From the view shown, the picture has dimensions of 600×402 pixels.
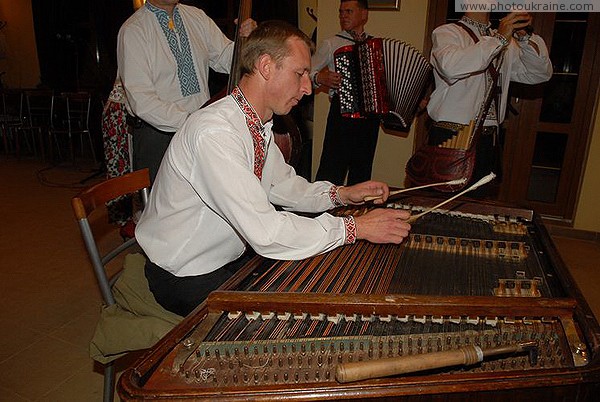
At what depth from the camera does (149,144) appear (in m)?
2.42

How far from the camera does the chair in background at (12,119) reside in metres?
6.20

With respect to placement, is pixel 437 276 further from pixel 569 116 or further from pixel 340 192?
pixel 569 116

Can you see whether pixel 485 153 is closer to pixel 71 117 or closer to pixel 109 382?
pixel 109 382

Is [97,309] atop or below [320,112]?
below

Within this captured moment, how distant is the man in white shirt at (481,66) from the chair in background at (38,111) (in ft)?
17.0

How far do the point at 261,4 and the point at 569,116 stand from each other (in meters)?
2.56

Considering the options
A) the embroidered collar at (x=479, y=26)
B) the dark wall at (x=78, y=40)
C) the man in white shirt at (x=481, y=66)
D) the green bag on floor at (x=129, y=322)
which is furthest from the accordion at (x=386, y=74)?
the dark wall at (x=78, y=40)

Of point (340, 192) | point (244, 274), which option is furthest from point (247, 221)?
point (340, 192)

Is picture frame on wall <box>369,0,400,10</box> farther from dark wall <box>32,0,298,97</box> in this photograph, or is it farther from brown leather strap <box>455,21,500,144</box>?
dark wall <box>32,0,298,97</box>

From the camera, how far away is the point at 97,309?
2.55 metres

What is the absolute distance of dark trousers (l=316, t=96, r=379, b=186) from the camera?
3.32 meters

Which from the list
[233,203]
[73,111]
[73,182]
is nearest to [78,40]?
[73,111]

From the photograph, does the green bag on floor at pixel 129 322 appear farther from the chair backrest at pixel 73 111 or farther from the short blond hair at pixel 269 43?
the chair backrest at pixel 73 111

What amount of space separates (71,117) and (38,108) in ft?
2.23
